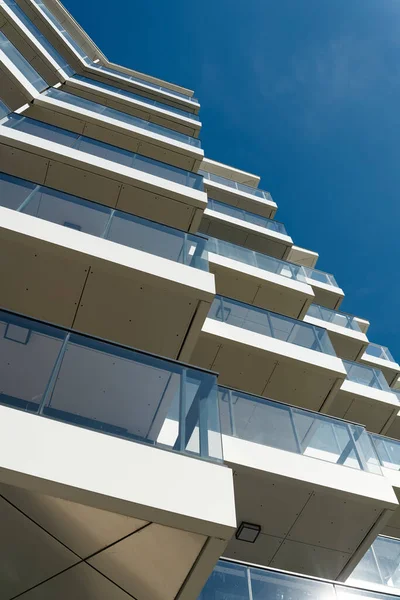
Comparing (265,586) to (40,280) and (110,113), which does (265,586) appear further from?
(110,113)

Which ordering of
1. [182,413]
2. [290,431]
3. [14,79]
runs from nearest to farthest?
1. [182,413]
2. [290,431]
3. [14,79]

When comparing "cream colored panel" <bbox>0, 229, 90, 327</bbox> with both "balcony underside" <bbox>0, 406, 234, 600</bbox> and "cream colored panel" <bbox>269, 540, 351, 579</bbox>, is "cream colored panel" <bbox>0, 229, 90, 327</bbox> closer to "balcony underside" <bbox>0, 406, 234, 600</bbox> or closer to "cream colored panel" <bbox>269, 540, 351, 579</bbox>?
"balcony underside" <bbox>0, 406, 234, 600</bbox>

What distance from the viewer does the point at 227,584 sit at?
6.33m

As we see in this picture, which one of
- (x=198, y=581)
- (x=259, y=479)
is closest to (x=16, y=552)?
(x=198, y=581)

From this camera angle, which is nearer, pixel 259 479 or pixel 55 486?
pixel 55 486

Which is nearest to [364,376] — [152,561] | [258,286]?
[258,286]

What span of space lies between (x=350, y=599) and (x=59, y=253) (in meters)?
6.90

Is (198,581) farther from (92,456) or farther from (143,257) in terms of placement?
(143,257)

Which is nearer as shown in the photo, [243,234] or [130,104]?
[243,234]

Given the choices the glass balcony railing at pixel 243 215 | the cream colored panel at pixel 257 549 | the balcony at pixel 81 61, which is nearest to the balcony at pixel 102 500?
Answer: the cream colored panel at pixel 257 549

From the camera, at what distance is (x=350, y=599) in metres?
6.62

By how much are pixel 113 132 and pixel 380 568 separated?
1473cm

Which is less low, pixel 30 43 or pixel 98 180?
pixel 30 43

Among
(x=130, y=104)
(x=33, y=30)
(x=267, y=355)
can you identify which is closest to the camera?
(x=267, y=355)
